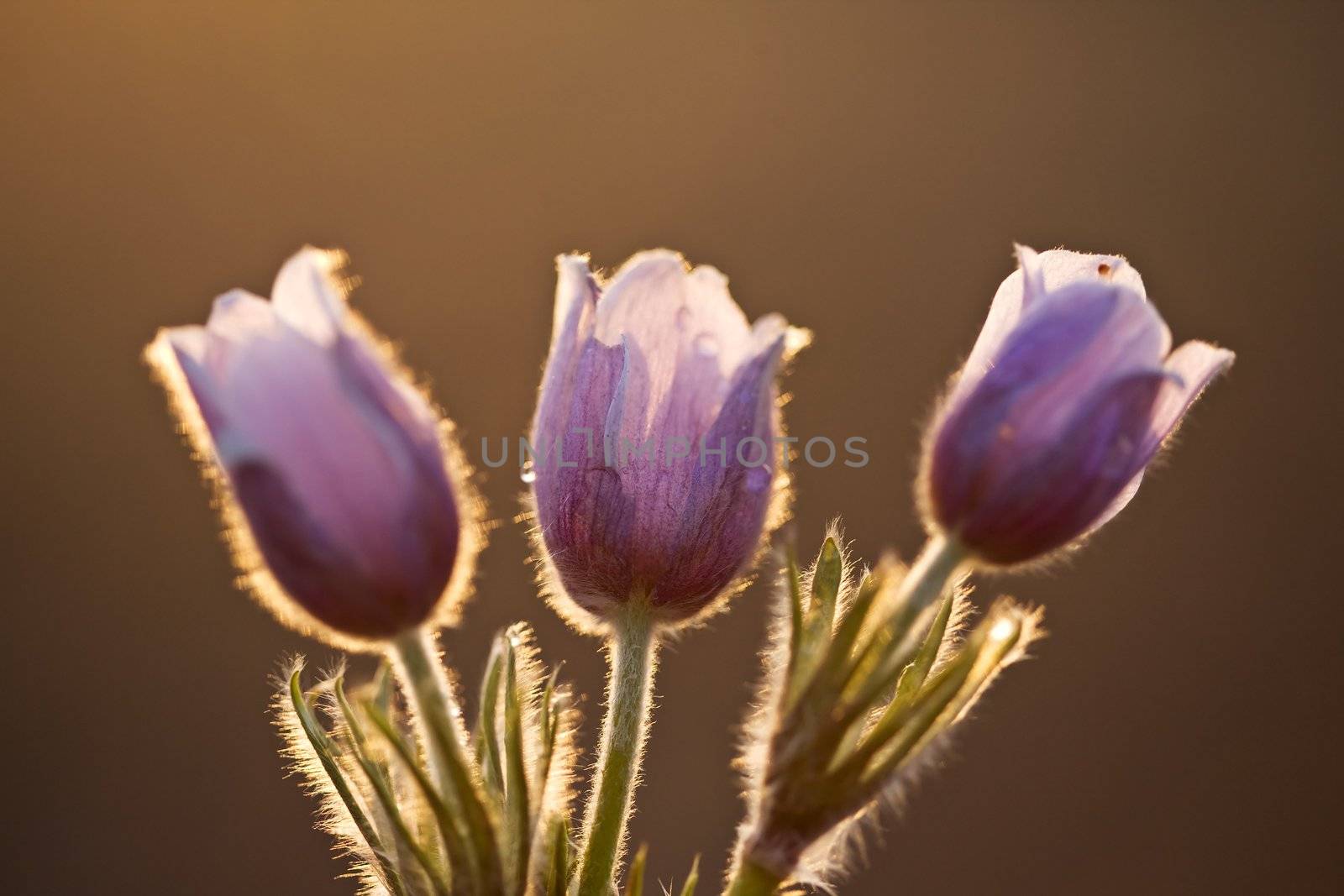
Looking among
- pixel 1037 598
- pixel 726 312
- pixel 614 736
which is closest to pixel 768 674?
pixel 614 736

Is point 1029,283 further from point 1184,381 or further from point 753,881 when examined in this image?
point 753,881

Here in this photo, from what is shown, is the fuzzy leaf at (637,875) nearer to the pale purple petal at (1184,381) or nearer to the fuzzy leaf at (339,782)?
the fuzzy leaf at (339,782)

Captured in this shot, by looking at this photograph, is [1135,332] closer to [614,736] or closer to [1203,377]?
[1203,377]

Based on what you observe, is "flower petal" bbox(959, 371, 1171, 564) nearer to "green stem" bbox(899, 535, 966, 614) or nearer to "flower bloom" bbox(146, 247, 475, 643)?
"green stem" bbox(899, 535, 966, 614)

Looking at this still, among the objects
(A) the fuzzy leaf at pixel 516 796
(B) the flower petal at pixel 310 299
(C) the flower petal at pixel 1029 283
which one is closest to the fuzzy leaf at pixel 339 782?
(A) the fuzzy leaf at pixel 516 796

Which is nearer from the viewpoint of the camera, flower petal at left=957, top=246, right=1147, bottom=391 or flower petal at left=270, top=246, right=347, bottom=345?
flower petal at left=270, top=246, right=347, bottom=345

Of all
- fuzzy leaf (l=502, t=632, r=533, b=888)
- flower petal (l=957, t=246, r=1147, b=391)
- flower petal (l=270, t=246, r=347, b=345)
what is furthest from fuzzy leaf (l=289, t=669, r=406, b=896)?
flower petal (l=957, t=246, r=1147, b=391)
